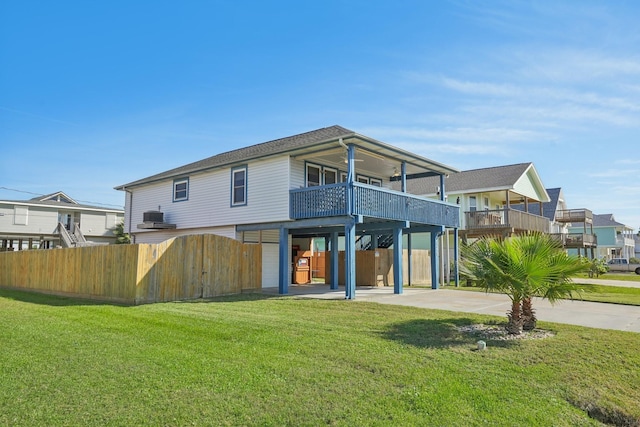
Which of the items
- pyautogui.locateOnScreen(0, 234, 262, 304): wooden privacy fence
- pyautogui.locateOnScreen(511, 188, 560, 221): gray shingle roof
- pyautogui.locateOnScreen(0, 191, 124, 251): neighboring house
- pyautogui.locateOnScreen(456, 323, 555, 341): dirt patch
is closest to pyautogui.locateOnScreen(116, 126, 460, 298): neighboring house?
pyautogui.locateOnScreen(0, 234, 262, 304): wooden privacy fence

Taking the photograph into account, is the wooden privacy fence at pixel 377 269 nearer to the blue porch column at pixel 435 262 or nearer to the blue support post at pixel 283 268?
the blue porch column at pixel 435 262

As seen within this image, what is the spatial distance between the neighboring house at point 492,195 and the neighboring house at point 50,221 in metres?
24.2

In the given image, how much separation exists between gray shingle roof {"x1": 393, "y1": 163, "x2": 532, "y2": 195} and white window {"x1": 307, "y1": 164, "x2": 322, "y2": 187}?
1329 cm

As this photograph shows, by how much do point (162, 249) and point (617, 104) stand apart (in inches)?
566

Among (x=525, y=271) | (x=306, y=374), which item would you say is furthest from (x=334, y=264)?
(x=306, y=374)

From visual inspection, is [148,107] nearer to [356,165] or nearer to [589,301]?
[356,165]

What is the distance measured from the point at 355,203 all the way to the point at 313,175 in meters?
4.09

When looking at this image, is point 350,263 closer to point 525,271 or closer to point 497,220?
point 525,271

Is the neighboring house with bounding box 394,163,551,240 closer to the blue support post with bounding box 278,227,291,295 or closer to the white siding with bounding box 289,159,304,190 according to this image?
the white siding with bounding box 289,159,304,190

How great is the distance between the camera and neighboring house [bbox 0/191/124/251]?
31.5 metres

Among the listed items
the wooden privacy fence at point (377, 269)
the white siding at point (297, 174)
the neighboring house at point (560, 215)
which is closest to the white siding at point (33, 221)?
the wooden privacy fence at point (377, 269)

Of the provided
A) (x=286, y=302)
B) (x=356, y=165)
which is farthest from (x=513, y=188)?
(x=286, y=302)

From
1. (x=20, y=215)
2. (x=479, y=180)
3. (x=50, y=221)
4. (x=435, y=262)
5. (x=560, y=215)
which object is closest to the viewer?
(x=435, y=262)

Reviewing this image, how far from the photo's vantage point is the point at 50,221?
33375 mm
